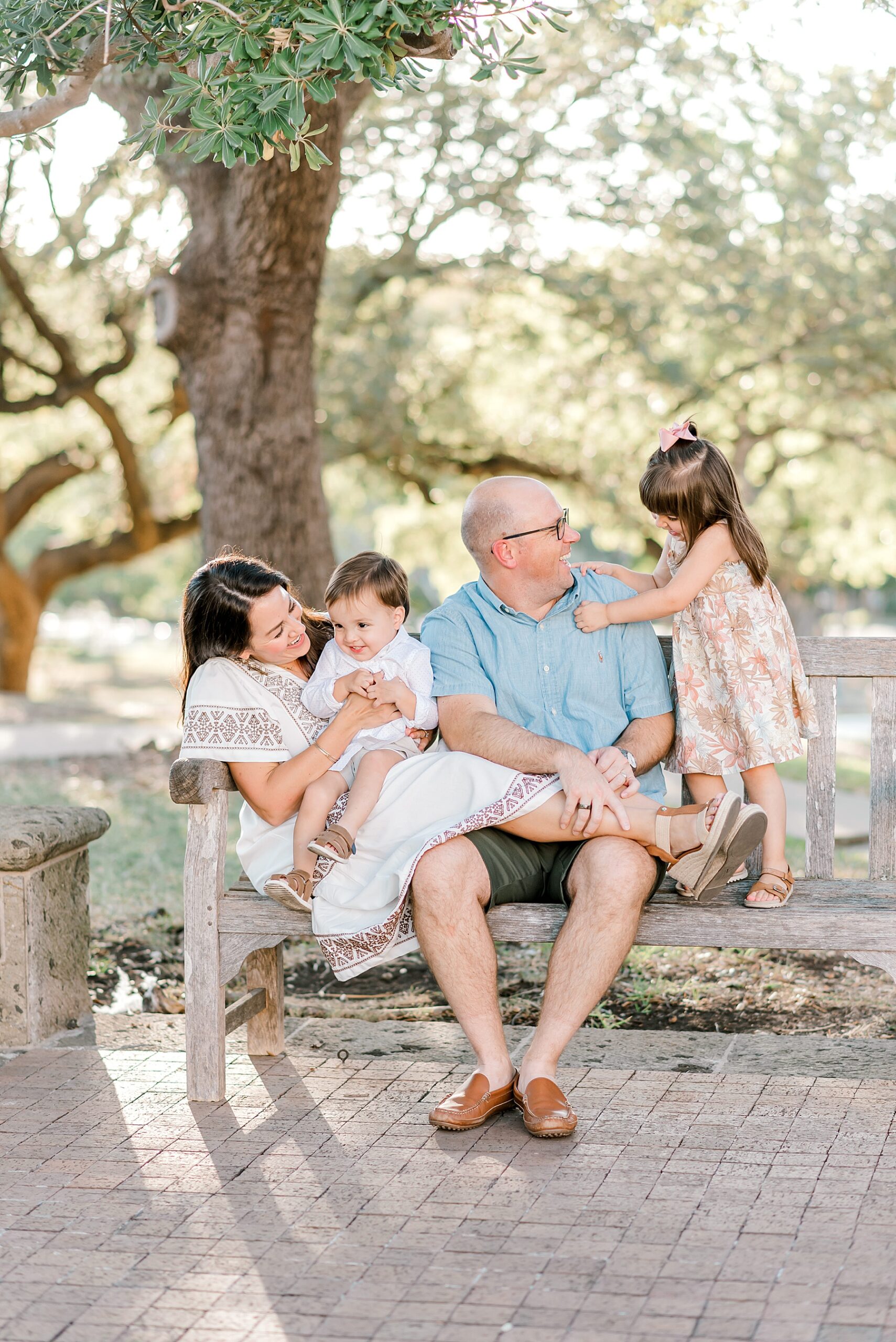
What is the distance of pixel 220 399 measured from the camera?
7742 millimetres

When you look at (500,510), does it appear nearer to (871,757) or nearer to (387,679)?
(387,679)

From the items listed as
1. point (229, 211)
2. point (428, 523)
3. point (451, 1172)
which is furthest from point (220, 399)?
point (428, 523)

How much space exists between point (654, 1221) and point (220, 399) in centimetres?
573

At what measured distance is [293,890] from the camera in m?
3.57

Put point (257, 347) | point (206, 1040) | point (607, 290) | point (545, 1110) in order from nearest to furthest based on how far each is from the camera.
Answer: point (545, 1110)
point (206, 1040)
point (257, 347)
point (607, 290)

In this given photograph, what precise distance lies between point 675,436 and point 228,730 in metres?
1.45

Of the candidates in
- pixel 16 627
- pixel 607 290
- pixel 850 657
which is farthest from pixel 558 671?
pixel 16 627

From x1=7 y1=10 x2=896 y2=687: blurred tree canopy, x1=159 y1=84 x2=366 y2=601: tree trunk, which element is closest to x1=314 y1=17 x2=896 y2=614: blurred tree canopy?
x1=7 y1=10 x2=896 y2=687: blurred tree canopy

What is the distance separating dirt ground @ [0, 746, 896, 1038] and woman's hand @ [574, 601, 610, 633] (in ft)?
4.20

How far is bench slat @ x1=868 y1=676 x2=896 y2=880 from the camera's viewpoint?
397 centimetres

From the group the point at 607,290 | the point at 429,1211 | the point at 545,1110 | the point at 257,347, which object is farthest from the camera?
the point at 607,290

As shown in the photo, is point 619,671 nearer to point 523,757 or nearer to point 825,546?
point 523,757

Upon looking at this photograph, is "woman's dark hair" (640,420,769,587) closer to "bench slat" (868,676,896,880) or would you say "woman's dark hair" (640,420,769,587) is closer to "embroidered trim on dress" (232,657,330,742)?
"bench slat" (868,676,896,880)

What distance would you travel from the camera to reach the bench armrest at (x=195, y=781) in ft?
12.0
